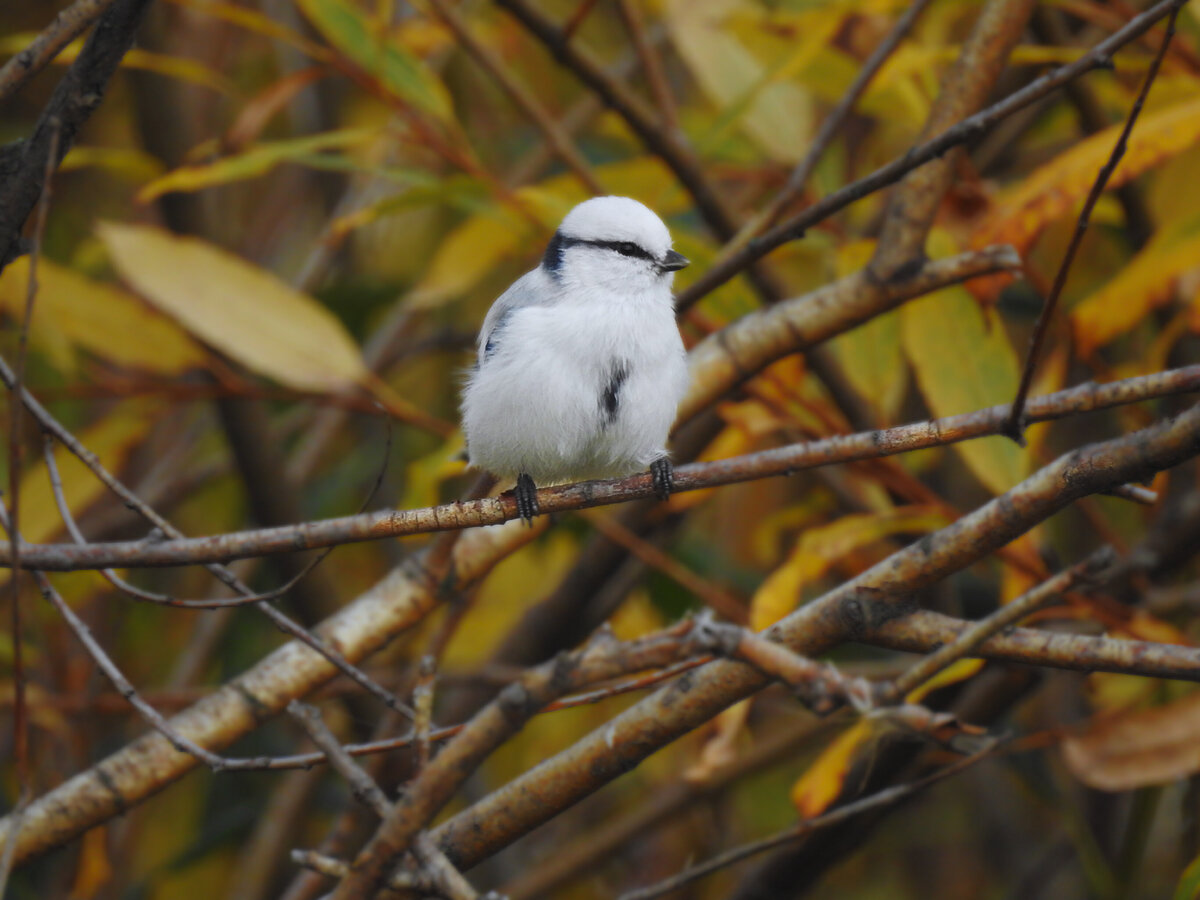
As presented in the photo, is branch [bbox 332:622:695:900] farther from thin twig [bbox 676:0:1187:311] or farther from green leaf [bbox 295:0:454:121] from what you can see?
green leaf [bbox 295:0:454:121]

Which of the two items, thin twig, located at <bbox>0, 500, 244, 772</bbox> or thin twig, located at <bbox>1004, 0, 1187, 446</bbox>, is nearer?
thin twig, located at <bbox>1004, 0, 1187, 446</bbox>

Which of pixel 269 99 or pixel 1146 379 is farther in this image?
pixel 269 99

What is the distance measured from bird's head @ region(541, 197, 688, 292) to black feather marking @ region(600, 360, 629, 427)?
0.24 meters

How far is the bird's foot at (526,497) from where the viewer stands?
1.66m

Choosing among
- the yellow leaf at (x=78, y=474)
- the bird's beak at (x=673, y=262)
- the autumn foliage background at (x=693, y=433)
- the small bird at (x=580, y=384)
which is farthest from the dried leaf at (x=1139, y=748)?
the yellow leaf at (x=78, y=474)

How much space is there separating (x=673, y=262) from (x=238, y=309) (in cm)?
82

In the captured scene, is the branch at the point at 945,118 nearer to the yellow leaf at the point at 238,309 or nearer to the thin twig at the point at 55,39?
the yellow leaf at the point at 238,309

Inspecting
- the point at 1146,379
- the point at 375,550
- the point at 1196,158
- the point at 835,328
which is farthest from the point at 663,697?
the point at 375,550

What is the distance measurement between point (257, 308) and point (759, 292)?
109cm

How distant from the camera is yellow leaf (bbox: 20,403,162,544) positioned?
2205mm

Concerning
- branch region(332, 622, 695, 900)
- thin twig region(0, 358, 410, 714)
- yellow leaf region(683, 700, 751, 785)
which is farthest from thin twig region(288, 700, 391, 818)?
yellow leaf region(683, 700, 751, 785)

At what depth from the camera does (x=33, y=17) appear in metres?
3.43

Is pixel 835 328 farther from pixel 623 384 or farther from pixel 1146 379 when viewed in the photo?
pixel 1146 379

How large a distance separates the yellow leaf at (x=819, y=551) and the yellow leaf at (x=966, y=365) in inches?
6.1
